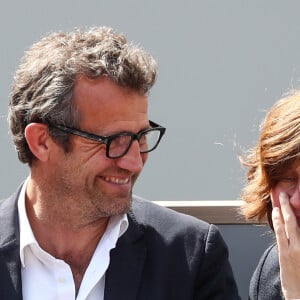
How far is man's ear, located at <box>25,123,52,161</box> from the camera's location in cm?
304

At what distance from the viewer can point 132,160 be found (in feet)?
9.66

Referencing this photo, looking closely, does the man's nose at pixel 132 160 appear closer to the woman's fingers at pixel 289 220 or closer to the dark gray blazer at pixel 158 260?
the dark gray blazer at pixel 158 260

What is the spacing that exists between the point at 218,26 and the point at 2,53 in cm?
99

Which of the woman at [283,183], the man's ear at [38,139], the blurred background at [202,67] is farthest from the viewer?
the blurred background at [202,67]

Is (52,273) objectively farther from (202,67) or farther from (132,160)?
(202,67)

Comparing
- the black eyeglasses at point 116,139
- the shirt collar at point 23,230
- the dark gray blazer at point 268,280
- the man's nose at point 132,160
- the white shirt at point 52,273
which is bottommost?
the dark gray blazer at point 268,280

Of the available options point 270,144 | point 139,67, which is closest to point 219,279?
point 270,144

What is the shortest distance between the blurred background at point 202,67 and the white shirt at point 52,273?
3.49 ft

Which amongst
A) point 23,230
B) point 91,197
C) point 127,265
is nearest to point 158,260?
point 127,265

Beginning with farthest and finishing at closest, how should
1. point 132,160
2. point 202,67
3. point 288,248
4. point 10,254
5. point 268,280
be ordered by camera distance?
point 202,67 → point 268,280 → point 288,248 → point 10,254 → point 132,160

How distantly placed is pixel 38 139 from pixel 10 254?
1.28ft

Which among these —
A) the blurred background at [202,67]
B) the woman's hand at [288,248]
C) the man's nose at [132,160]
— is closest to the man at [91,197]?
the man's nose at [132,160]

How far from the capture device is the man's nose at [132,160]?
9.64ft

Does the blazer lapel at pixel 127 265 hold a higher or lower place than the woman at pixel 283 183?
lower
